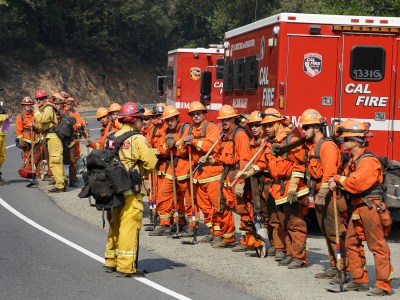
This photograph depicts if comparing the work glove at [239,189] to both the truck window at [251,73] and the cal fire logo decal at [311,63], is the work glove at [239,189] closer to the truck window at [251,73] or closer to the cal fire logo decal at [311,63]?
the cal fire logo decal at [311,63]

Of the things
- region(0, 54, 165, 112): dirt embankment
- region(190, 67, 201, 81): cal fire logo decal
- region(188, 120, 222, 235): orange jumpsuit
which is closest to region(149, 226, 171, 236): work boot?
region(188, 120, 222, 235): orange jumpsuit

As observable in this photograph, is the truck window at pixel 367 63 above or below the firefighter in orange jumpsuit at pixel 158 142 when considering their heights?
above

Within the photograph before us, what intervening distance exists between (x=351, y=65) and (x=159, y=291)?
6.08 metres

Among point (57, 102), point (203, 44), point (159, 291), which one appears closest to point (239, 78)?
point (57, 102)

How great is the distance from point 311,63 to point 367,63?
0.89 metres

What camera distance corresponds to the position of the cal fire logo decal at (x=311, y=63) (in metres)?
14.5

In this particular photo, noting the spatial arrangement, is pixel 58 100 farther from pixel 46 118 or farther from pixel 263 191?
pixel 263 191

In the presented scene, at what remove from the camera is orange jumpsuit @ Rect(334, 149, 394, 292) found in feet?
32.4

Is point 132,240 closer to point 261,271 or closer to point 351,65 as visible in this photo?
point 261,271

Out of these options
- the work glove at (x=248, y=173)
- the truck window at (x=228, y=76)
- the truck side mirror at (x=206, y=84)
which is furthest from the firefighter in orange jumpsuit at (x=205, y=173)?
the truck side mirror at (x=206, y=84)

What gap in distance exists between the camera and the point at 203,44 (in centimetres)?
6334

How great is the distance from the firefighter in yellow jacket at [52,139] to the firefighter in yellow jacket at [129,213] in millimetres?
8261

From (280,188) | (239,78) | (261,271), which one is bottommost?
(261,271)

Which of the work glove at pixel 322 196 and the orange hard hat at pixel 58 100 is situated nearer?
the work glove at pixel 322 196
